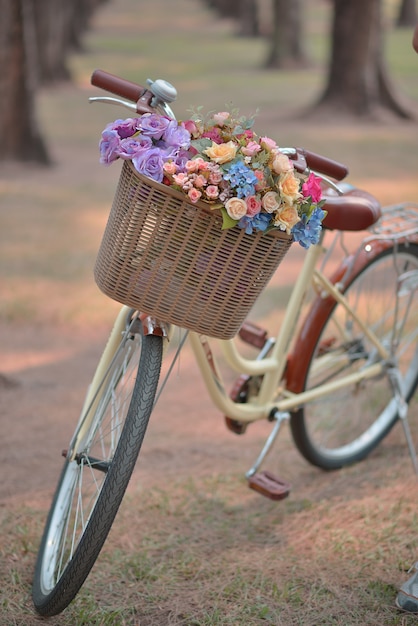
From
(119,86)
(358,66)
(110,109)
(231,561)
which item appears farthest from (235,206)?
(110,109)

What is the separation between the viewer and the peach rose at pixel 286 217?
2.38 m

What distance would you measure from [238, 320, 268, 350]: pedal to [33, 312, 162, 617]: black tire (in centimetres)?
71

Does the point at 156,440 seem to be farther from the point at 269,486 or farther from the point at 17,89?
the point at 17,89

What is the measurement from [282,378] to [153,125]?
53.9 inches

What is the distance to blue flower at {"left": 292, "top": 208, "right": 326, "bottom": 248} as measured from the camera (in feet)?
8.02

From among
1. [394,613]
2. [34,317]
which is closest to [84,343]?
[34,317]

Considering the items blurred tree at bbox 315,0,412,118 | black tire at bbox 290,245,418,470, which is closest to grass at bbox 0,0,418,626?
black tire at bbox 290,245,418,470

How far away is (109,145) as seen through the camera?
245 centimetres

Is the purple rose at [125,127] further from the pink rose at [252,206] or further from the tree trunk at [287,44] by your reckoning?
the tree trunk at [287,44]

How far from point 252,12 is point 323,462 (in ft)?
81.9

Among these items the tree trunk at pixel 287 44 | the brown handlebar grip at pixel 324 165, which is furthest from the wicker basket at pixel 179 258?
the tree trunk at pixel 287 44

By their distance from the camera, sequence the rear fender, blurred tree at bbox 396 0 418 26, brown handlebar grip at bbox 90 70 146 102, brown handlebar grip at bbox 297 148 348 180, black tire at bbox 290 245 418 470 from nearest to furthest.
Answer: brown handlebar grip at bbox 90 70 146 102
brown handlebar grip at bbox 297 148 348 180
the rear fender
black tire at bbox 290 245 418 470
blurred tree at bbox 396 0 418 26

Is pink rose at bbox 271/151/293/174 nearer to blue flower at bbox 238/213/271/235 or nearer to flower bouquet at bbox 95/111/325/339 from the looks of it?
flower bouquet at bbox 95/111/325/339

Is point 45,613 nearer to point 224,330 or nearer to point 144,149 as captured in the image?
point 224,330
